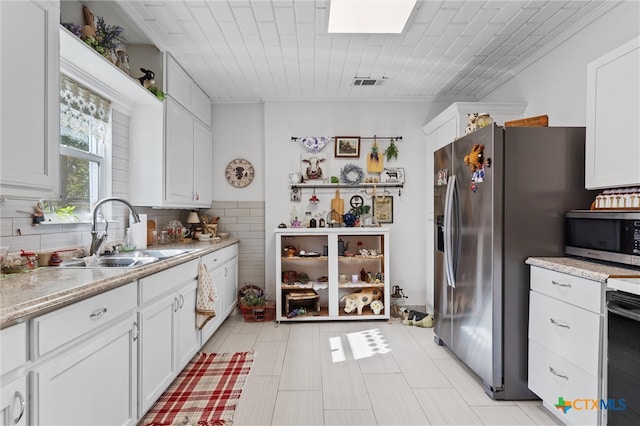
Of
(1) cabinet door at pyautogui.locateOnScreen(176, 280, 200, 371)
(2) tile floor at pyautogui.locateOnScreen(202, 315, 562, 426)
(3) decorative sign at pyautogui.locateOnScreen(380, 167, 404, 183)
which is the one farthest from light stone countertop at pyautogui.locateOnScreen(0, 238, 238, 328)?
(3) decorative sign at pyautogui.locateOnScreen(380, 167, 404, 183)

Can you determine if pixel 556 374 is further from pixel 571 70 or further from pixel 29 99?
pixel 29 99

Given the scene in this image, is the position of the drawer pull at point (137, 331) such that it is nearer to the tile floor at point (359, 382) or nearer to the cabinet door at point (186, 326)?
the cabinet door at point (186, 326)

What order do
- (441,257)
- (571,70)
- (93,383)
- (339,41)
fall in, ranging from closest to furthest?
(93,383), (571,70), (339,41), (441,257)

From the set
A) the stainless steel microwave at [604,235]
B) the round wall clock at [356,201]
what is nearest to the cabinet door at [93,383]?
the stainless steel microwave at [604,235]

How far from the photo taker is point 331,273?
410 cm

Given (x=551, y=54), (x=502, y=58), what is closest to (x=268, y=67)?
(x=502, y=58)

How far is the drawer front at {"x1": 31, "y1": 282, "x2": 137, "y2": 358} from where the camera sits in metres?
1.24

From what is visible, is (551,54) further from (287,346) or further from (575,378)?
(287,346)

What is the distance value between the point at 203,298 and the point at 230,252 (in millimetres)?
1183

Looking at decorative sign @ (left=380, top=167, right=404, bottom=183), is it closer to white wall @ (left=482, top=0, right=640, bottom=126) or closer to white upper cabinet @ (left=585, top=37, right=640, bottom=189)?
white wall @ (left=482, top=0, right=640, bottom=126)

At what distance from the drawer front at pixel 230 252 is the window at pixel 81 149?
50.9 inches

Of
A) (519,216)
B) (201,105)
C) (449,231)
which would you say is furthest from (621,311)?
(201,105)

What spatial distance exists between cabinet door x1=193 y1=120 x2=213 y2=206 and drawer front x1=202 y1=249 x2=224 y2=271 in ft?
2.25

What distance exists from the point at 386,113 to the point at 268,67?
1.62 meters
